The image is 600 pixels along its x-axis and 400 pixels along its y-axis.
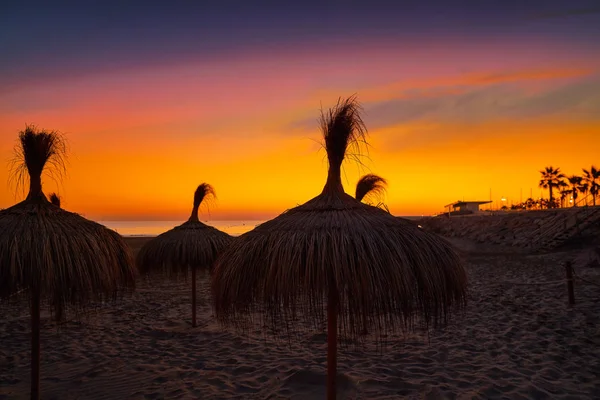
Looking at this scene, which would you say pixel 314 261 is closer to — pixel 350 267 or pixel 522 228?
pixel 350 267

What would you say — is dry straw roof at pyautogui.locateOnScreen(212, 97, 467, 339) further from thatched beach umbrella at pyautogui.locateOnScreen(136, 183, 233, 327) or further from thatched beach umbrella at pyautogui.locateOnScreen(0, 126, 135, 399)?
thatched beach umbrella at pyautogui.locateOnScreen(136, 183, 233, 327)

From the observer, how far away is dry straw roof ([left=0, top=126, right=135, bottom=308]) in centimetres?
386

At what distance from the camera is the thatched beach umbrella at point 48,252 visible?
386 cm

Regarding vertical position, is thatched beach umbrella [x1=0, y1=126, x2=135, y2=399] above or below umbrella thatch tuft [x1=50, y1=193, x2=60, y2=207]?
below

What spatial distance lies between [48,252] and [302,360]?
13.4ft

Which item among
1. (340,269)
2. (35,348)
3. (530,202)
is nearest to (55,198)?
(35,348)

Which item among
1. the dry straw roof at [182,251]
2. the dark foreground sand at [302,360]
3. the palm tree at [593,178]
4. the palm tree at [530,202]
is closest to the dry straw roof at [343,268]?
the dark foreground sand at [302,360]

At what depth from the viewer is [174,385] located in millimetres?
5594

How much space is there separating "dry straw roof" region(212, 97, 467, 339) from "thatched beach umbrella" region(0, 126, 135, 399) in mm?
1521

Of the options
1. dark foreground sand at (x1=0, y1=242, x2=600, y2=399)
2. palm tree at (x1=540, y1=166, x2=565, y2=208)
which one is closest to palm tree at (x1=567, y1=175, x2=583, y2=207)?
palm tree at (x1=540, y1=166, x2=565, y2=208)

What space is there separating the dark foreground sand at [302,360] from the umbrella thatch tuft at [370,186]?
2.91 m

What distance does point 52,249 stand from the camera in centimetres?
406

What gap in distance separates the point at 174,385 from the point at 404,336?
4.18 metres

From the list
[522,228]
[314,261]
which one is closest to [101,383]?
[314,261]
